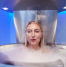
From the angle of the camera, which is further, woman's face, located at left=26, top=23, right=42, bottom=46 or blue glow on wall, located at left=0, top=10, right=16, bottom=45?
blue glow on wall, located at left=0, top=10, right=16, bottom=45

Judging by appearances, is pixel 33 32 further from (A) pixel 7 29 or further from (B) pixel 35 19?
(A) pixel 7 29

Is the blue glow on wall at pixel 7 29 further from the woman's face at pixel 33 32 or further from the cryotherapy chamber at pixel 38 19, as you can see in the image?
the woman's face at pixel 33 32

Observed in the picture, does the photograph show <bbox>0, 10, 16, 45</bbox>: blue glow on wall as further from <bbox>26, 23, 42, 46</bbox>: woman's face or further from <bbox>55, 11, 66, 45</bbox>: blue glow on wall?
<bbox>55, 11, 66, 45</bbox>: blue glow on wall

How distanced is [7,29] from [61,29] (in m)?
0.51

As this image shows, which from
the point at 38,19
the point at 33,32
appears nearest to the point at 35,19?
the point at 38,19

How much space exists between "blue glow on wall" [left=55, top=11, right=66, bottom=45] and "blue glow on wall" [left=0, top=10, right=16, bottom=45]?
→ 41cm

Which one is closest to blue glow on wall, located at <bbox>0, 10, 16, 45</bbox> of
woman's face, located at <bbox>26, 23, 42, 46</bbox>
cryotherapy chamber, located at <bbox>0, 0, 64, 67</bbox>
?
cryotherapy chamber, located at <bbox>0, 0, 64, 67</bbox>

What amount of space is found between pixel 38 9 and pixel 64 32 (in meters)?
0.33

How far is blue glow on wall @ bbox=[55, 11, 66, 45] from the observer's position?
0.76 metres

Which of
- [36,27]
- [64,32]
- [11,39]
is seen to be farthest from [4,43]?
[64,32]

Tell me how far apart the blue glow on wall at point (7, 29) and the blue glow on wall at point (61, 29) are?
41cm

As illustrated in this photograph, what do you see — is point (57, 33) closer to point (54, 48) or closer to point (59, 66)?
point (54, 48)

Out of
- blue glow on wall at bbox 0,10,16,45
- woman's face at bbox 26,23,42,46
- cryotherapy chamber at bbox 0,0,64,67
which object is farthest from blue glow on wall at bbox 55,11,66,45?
blue glow on wall at bbox 0,10,16,45

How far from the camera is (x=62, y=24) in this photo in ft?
2.66
